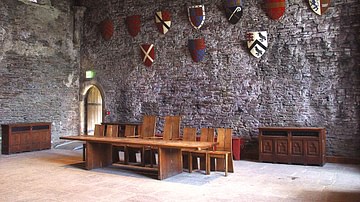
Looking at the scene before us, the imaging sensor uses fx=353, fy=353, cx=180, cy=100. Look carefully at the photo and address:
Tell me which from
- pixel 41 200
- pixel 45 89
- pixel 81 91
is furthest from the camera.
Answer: pixel 81 91

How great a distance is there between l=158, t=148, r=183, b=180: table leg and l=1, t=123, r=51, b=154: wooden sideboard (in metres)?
4.80

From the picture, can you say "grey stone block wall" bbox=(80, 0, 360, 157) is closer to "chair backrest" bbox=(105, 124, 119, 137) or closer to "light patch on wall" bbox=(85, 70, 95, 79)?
"light patch on wall" bbox=(85, 70, 95, 79)

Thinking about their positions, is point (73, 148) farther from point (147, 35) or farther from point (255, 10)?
point (255, 10)

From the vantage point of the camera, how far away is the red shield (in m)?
10.2

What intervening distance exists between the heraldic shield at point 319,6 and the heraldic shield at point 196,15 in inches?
99.1

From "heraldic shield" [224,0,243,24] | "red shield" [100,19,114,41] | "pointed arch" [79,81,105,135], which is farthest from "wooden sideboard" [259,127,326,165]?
"pointed arch" [79,81,105,135]

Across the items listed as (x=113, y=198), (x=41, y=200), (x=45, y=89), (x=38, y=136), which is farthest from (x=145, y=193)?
(x=45, y=89)

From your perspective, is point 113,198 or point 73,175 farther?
point 73,175

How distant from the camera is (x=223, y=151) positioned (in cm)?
598

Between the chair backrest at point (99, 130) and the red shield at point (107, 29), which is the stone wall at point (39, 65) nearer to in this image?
the red shield at point (107, 29)

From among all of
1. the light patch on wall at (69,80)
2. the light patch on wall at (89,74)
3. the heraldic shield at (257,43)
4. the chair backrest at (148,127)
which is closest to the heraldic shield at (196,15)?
the heraldic shield at (257,43)

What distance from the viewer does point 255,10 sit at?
794 centimetres

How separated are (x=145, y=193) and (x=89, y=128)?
6.85 meters

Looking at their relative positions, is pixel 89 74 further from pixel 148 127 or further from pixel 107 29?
pixel 148 127
